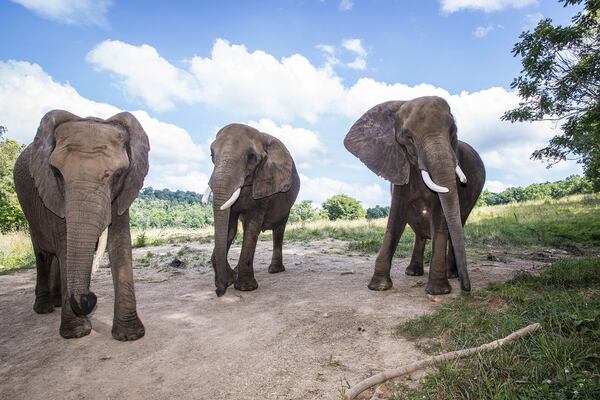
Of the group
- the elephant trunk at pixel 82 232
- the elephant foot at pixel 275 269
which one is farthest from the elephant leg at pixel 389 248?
the elephant trunk at pixel 82 232

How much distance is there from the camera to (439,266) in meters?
5.76

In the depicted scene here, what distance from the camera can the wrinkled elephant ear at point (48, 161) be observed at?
4.21 meters

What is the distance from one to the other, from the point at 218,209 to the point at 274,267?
2.84 m

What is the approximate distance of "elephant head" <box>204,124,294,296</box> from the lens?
240 inches

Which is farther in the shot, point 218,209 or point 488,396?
point 218,209

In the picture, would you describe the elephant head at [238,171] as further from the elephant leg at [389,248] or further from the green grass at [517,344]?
the green grass at [517,344]

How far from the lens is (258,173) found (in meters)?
7.03

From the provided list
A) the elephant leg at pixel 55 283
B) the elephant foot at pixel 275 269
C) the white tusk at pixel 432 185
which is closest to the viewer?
the white tusk at pixel 432 185

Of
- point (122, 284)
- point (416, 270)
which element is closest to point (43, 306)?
point (122, 284)

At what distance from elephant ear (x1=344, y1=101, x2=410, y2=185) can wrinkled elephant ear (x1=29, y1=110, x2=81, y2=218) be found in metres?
4.22

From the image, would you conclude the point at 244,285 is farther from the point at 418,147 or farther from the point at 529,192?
the point at 529,192

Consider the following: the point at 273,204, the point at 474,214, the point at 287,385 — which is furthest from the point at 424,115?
the point at 474,214

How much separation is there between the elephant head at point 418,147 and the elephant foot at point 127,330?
159 inches

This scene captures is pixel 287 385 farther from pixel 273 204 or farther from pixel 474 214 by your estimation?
pixel 474 214
